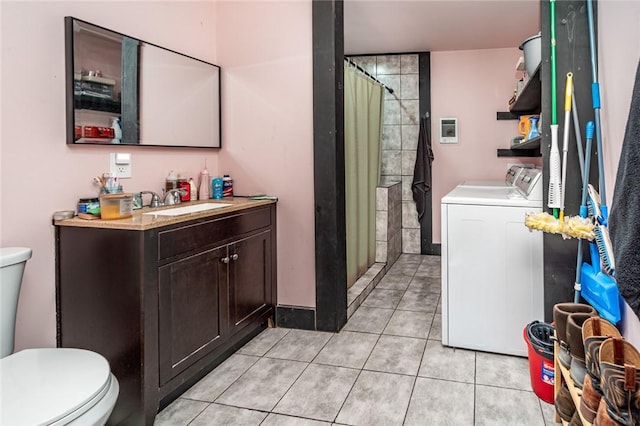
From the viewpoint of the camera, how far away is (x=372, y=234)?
420 centimetres

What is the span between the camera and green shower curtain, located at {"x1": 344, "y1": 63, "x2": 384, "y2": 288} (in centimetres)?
342

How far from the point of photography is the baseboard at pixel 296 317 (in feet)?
9.18

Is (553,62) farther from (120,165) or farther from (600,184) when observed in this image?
(120,165)

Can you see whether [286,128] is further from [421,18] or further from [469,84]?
[469,84]

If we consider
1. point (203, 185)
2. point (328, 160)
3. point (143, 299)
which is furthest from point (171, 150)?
point (143, 299)

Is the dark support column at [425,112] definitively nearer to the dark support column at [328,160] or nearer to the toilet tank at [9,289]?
the dark support column at [328,160]

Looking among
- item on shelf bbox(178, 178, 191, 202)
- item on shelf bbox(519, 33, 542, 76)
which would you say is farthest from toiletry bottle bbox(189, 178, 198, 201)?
item on shelf bbox(519, 33, 542, 76)

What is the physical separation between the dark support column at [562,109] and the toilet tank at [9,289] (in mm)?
2190

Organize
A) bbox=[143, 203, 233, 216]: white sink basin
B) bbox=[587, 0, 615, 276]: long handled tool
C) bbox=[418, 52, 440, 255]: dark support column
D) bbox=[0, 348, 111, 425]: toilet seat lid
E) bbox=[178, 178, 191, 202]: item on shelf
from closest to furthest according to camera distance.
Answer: bbox=[0, 348, 111, 425]: toilet seat lid, bbox=[587, 0, 615, 276]: long handled tool, bbox=[143, 203, 233, 216]: white sink basin, bbox=[178, 178, 191, 202]: item on shelf, bbox=[418, 52, 440, 255]: dark support column

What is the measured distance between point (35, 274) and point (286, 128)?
157 cm

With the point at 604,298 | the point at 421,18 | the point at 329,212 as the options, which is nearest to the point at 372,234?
the point at 329,212

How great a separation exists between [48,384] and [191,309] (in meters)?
0.77

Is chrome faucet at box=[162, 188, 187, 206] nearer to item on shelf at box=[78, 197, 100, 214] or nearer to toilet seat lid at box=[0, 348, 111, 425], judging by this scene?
item on shelf at box=[78, 197, 100, 214]

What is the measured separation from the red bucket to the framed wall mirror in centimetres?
209
